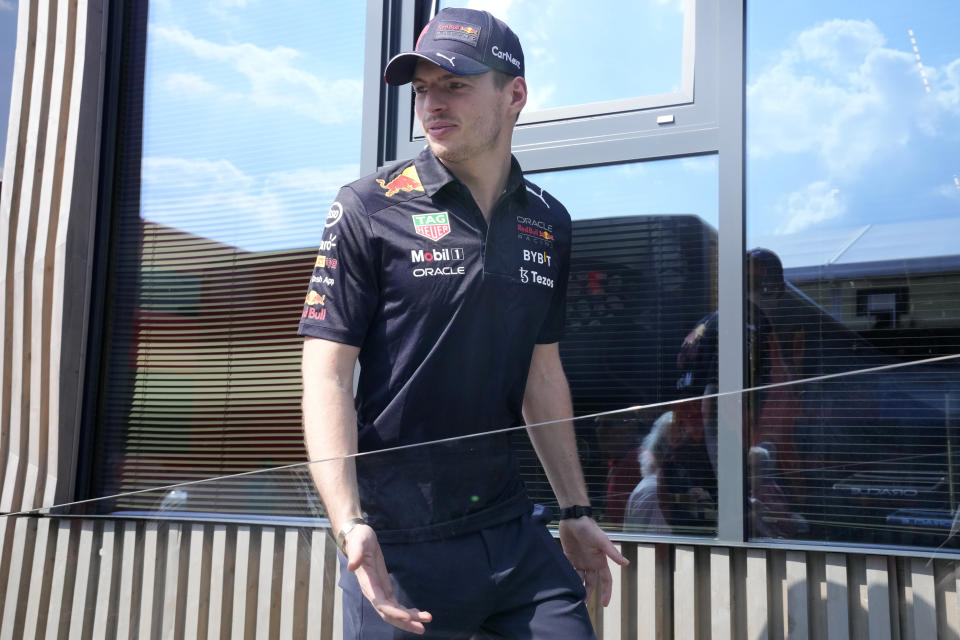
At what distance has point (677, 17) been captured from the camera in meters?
2.48

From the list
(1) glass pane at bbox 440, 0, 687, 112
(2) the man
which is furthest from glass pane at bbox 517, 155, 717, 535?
(2) the man

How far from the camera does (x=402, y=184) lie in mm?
1460

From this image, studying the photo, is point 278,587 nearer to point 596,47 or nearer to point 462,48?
point 462,48

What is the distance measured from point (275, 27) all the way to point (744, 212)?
1757 millimetres

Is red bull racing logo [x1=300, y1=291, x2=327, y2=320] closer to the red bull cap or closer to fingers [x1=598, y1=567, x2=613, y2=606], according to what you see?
the red bull cap

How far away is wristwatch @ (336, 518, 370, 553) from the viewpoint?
96 cm

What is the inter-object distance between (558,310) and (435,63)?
1.55 feet

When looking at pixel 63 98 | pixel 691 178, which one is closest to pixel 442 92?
pixel 691 178

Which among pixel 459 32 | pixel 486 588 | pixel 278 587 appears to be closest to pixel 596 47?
pixel 459 32

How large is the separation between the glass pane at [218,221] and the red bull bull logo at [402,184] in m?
1.40

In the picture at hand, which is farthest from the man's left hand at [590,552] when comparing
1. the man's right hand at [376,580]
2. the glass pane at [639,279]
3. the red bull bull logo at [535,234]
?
the glass pane at [639,279]

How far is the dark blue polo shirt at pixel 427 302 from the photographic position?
4.32ft

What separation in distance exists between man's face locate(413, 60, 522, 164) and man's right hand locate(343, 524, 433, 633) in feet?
2.45

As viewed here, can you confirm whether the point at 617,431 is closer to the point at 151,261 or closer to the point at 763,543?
the point at 763,543
